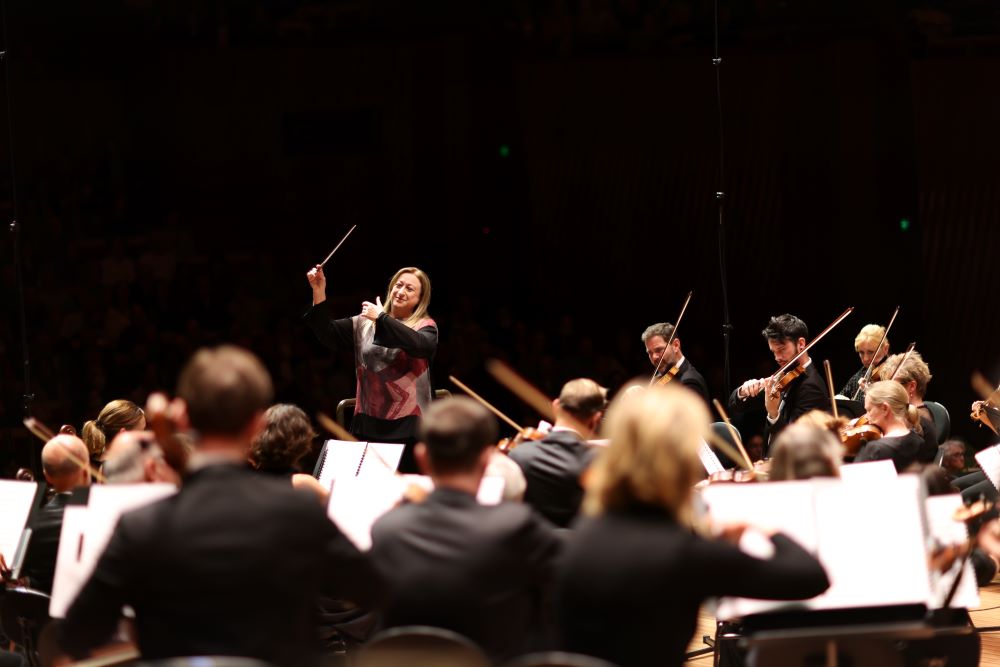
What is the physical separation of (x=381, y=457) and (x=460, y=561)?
5.14ft

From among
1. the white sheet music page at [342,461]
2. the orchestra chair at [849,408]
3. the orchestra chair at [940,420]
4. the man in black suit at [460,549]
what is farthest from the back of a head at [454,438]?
the orchestra chair at [940,420]

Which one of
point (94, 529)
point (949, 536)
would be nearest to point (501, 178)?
point (949, 536)

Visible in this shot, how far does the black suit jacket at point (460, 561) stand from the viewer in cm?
218

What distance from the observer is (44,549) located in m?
3.16

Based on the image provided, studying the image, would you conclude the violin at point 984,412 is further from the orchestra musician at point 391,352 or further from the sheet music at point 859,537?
the sheet music at point 859,537

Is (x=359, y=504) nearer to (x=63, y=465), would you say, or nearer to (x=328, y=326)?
(x=63, y=465)

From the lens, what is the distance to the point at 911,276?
7449 mm

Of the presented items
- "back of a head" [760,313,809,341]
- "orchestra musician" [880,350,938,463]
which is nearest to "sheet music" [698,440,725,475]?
"orchestra musician" [880,350,938,463]

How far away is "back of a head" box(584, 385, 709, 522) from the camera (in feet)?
6.38

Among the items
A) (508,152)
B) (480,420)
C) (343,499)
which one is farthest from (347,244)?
(480,420)

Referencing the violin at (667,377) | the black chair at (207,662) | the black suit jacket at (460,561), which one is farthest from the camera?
the violin at (667,377)

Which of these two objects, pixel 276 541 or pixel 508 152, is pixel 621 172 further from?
pixel 276 541

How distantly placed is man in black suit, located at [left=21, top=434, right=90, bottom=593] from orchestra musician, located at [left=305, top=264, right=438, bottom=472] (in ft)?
4.57

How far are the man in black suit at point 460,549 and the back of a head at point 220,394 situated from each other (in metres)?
0.39
